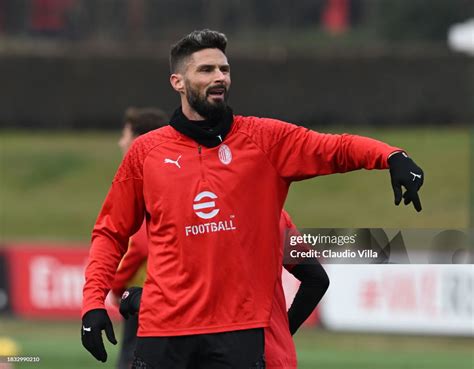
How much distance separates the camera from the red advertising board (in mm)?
16531

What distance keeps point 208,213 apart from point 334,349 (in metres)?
10.5

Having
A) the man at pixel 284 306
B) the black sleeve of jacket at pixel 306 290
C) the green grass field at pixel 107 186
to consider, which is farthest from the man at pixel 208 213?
the green grass field at pixel 107 186

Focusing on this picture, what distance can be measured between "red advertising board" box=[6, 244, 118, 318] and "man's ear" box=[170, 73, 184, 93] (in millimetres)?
11099

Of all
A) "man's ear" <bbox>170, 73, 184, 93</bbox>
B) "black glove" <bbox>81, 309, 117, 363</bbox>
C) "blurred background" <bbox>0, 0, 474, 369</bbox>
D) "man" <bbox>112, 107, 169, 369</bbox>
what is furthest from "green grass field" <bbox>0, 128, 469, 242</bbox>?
"black glove" <bbox>81, 309, 117, 363</bbox>

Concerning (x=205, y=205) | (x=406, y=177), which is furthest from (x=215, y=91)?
(x=406, y=177)

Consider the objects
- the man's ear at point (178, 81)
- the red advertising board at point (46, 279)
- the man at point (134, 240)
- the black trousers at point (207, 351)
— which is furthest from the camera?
the red advertising board at point (46, 279)

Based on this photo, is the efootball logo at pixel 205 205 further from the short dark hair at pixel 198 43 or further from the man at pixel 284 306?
the short dark hair at pixel 198 43

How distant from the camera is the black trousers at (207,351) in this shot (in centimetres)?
512

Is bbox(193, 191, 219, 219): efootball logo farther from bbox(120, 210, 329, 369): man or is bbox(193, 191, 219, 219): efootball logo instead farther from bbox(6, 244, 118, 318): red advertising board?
bbox(6, 244, 118, 318): red advertising board

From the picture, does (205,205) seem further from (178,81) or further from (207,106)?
(178,81)

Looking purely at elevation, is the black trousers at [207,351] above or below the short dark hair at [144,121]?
below

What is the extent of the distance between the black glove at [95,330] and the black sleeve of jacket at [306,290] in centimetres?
93

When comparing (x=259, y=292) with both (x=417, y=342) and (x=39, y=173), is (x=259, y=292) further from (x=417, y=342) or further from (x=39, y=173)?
(x=39, y=173)

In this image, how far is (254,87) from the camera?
100 feet
